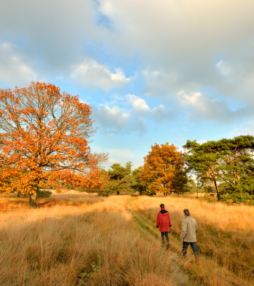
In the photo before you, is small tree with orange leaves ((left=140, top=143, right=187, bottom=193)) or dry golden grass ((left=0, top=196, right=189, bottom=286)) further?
small tree with orange leaves ((left=140, top=143, right=187, bottom=193))

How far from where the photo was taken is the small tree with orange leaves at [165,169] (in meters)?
28.0

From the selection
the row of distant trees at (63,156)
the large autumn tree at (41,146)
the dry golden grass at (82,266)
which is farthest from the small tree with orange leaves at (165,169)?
the dry golden grass at (82,266)

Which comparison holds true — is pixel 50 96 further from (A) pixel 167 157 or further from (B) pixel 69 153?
(A) pixel 167 157

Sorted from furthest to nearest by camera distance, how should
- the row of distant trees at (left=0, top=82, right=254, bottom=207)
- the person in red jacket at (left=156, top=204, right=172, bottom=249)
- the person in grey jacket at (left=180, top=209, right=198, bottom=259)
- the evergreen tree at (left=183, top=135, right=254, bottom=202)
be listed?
the evergreen tree at (left=183, top=135, right=254, bottom=202)
the row of distant trees at (left=0, top=82, right=254, bottom=207)
the person in red jacket at (left=156, top=204, right=172, bottom=249)
the person in grey jacket at (left=180, top=209, right=198, bottom=259)

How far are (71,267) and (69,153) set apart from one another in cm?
988

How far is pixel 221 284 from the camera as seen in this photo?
11.2 ft

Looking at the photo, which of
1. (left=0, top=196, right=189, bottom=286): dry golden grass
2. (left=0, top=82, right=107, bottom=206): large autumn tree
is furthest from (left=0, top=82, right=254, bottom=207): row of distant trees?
(left=0, top=196, right=189, bottom=286): dry golden grass

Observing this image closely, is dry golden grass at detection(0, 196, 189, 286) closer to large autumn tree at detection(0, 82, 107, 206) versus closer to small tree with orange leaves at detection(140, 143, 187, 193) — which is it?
large autumn tree at detection(0, 82, 107, 206)

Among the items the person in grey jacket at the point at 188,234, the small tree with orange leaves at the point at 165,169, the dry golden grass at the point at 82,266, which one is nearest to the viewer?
the dry golden grass at the point at 82,266

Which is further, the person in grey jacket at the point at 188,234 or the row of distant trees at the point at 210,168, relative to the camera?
the row of distant trees at the point at 210,168

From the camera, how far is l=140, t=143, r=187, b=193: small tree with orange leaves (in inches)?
1101

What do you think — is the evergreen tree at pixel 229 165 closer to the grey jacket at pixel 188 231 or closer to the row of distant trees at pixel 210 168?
the row of distant trees at pixel 210 168

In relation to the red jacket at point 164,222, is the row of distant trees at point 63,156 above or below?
above

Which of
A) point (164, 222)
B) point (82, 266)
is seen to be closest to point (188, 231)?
point (164, 222)
